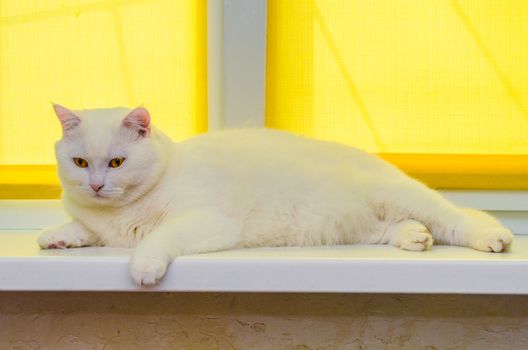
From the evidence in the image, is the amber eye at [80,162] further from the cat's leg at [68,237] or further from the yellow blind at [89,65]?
the yellow blind at [89,65]

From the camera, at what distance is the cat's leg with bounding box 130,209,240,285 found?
3.03ft

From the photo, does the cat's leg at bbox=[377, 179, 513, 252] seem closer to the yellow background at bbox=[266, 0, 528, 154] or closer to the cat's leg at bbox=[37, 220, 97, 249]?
the yellow background at bbox=[266, 0, 528, 154]

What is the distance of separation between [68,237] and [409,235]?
1.87 ft

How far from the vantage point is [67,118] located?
1.11 metres

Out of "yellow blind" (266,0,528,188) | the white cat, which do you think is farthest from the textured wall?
"yellow blind" (266,0,528,188)

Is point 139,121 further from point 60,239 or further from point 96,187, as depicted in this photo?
point 60,239

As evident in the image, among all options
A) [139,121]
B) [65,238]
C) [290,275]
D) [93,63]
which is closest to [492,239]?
[290,275]

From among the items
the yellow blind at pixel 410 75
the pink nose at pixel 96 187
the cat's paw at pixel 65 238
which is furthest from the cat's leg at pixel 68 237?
the yellow blind at pixel 410 75

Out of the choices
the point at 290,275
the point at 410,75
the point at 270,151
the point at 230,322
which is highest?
the point at 410,75

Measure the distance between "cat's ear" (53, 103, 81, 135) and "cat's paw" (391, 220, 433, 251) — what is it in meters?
0.57

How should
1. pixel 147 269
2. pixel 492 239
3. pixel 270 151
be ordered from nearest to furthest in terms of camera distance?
1. pixel 147 269
2. pixel 492 239
3. pixel 270 151

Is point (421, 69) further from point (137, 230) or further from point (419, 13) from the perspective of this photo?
point (137, 230)

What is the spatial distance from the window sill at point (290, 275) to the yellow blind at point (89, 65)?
0.50m

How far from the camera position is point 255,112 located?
1429 millimetres
